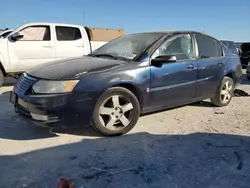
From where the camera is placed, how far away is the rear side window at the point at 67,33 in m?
9.59

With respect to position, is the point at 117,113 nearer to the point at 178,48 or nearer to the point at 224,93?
the point at 178,48

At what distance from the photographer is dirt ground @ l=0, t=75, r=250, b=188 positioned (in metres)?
3.11

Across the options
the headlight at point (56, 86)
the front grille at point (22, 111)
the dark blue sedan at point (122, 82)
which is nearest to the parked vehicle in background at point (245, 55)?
the dark blue sedan at point (122, 82)

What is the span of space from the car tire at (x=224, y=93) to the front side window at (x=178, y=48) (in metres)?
1.14

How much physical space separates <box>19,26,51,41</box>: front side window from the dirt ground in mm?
4251

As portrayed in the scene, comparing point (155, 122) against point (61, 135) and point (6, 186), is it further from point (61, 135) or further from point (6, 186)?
point (6, 186)

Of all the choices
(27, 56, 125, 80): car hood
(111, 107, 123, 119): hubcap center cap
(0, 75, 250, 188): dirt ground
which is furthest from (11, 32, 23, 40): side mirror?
(111, 107, 123, 119): hubcap center cap

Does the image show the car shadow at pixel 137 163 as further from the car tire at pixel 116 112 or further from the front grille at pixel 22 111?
the front grille at pixel 22 111

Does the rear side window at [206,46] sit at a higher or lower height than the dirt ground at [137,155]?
higher

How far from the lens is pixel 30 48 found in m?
9.02

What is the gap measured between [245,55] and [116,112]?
12.3 meters

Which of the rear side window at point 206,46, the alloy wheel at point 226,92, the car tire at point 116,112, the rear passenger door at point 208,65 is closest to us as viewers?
the car tire at point 116,112

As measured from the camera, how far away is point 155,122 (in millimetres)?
5141

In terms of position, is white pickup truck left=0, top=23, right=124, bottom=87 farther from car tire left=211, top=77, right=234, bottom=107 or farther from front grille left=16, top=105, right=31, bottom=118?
car tire left=211, top=77, right=234, bottom=107
